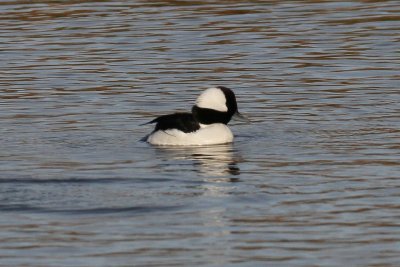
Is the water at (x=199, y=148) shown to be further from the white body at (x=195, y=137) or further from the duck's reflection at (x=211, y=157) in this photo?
the white body at (x=195, y=137)

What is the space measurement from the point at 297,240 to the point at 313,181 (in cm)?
274

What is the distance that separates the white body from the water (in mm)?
192

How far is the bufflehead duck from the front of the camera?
57.6ft

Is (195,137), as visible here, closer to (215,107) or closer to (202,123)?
(202,123)

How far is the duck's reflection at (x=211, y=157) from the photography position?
50.6ft

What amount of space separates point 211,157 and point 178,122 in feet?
3.52

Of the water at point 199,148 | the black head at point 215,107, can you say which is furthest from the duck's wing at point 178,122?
the water at point 199,148

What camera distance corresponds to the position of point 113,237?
12.0 meters

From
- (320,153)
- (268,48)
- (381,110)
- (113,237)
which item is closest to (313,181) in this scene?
(320,153)

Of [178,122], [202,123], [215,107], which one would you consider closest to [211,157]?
[178,122]

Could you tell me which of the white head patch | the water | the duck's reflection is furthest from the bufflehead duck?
the water

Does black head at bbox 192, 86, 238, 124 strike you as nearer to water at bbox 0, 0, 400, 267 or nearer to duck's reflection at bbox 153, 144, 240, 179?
water at bbox 0, 0, 400, 267

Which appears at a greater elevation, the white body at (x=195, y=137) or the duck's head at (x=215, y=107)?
the duck's head at (x=215, y=107)

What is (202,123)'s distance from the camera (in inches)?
714
